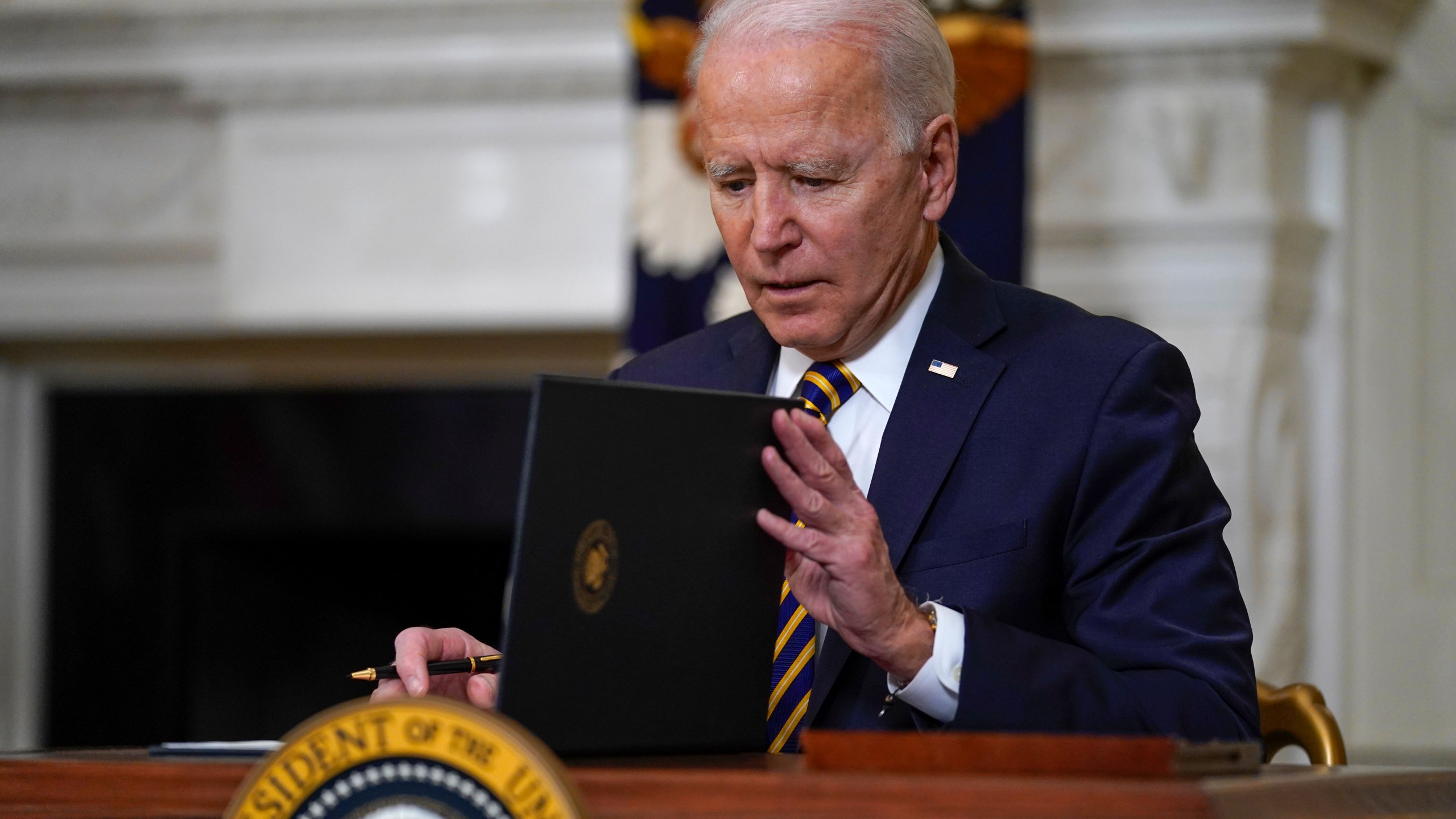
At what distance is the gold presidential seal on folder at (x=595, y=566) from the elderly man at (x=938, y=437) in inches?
8.5

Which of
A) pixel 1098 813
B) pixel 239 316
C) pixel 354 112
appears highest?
pixel 354 112

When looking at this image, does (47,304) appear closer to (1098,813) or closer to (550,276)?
(550,276)

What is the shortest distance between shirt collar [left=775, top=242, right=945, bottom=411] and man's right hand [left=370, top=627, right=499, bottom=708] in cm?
50

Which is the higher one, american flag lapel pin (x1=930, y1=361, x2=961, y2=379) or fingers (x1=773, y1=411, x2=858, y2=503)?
american flag lapel pin (x1=930, y1=361, x2=961, y2=379)

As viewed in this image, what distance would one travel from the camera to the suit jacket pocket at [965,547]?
4.92 ft

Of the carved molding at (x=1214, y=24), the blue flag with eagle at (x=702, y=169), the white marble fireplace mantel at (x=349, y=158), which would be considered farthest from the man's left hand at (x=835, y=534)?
the white marble fireplace mantel at (x=349, y=158)

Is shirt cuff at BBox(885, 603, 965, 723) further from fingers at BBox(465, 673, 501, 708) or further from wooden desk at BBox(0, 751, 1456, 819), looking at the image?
fingers at BBox(465, 673, 501, 708)

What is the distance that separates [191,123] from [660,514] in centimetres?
309

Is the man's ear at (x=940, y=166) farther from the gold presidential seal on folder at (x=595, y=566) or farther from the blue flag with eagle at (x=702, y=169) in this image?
the blue flag with eagle at (x=702, y=169)

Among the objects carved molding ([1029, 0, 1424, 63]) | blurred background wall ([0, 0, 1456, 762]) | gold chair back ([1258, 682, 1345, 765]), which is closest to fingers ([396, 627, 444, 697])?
gold chair back ([1258, 682, 1345, 765])

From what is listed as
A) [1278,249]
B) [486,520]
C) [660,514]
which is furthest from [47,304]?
[660,514]

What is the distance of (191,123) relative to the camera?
3.86 m

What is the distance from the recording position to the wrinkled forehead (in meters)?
1.53

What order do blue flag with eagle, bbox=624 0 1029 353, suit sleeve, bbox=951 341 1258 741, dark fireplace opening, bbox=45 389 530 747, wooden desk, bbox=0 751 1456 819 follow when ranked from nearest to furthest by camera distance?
wooden desk, bbox=0 751 1456 819, suit sleeve, bbox=951 341 1258 741, blue flag with eagle, bbox=624 0 1029 353, dark fireplace opening, bbox=45 389 530 747
